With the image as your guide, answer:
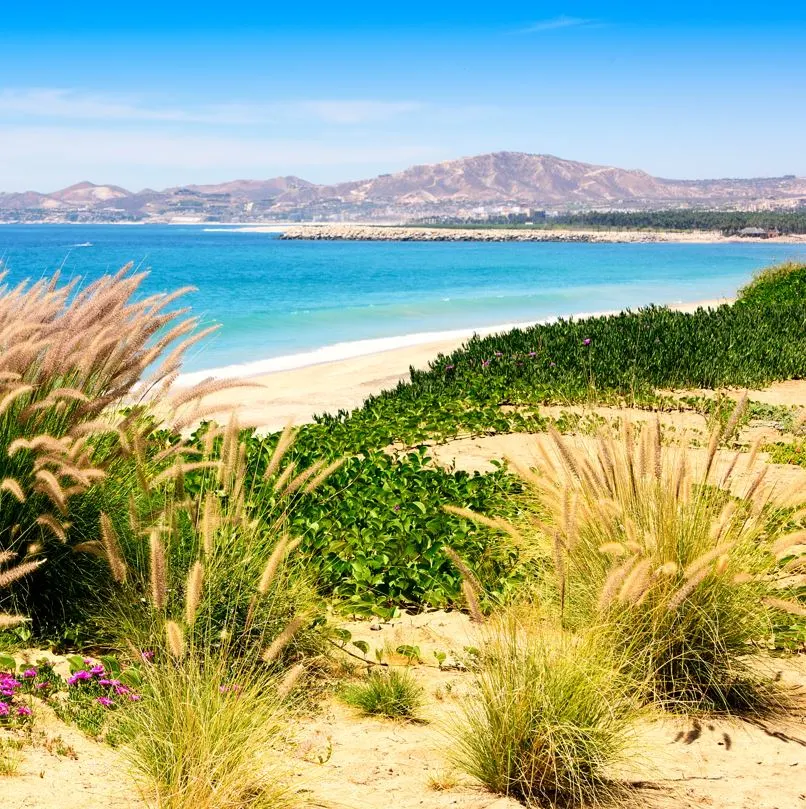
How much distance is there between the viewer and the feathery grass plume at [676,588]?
4.00 meters

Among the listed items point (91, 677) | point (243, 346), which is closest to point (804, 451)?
point (91, 677)

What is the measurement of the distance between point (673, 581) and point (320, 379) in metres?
13.9

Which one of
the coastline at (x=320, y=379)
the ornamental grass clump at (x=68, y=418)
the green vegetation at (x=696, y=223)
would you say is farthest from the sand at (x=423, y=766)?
the green vegetation at (x=696, y=223)

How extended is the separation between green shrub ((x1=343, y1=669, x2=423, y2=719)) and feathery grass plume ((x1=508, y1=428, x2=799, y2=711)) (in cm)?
76

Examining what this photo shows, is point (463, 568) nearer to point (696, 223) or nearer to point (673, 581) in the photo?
point (673, 581)

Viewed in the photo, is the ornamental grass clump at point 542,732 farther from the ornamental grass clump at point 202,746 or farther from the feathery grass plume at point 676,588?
the ornamental grass clump at point 202,746

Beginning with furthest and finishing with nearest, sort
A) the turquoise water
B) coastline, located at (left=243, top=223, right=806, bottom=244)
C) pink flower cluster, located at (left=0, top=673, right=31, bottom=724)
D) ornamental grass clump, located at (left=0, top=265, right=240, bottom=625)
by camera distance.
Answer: coastline, located at (left=243, top=223, right=806, bottom=244) → the turquoise water → ornamental grass clump, located at (left=0, top=265, right=240, bottom=625) → pink flower cluster, located at (left=0, top=673, right=31, bottom=724)

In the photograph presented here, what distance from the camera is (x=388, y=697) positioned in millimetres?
3984

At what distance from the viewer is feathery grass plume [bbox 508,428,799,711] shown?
4000 millimetres

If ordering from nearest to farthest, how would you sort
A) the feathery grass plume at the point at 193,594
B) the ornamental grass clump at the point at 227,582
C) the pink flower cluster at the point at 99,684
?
the feathery grass plume at the point at 193,594 → the pink flower cluster at the point at 99,684 → the ornamental grass clump at the point at 227,582

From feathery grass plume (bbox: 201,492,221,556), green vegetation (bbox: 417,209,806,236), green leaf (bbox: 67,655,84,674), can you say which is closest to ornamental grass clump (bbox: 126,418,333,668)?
feathery grass plume (bbox: 201,492,221,556)

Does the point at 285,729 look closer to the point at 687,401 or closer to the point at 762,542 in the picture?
the point at 762,542

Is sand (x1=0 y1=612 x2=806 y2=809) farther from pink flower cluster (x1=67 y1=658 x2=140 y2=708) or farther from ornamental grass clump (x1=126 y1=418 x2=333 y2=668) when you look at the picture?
ornamental grass clump (x1=126 y1=418 x2=333 y2=668)

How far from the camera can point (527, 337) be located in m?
13.9
